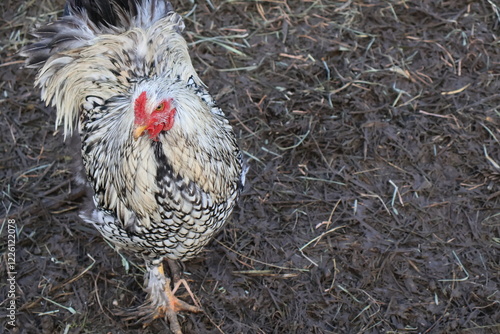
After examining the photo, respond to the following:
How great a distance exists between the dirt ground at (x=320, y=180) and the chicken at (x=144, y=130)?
604 mm

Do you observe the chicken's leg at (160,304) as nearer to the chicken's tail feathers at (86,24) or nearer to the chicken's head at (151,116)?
the chicken's head at (151,116)

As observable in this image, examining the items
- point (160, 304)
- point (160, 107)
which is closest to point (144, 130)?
point (160, 107)

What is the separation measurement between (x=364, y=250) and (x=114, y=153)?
204 centimetres

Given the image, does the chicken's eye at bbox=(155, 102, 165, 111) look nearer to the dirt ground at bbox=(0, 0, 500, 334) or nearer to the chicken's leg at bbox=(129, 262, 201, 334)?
the chicken's leg at bbox=(129, 262, 201, 334)

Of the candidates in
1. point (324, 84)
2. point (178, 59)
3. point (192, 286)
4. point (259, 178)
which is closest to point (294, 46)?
point (324, 84)

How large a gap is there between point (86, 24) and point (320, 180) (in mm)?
2163

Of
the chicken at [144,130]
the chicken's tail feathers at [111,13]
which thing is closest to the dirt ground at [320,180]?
the chicken at [144,130]

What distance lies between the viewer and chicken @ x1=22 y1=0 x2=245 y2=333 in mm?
2773

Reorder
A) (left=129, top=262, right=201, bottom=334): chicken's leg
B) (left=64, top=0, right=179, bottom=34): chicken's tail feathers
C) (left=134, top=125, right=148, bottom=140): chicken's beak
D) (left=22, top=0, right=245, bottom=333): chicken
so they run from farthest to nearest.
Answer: (left=129, top=262, right=201, bottom=334): chicken's leg, (left=64, top=0, right=179, bottom=34): chicken's tail feathers, (left=22, top=0, right=245, bottom=333): chicken, (left=134, top=125, right=148, bottom=140): chicken's beak

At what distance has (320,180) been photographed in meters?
4.42

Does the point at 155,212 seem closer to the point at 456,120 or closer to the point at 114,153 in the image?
the point at 114,153

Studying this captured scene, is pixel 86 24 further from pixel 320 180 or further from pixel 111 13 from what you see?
pixel 320 180

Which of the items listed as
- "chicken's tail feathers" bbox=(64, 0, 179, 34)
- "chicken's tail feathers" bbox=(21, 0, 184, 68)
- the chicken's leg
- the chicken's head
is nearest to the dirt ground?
the chicken's leg

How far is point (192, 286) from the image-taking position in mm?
4023
